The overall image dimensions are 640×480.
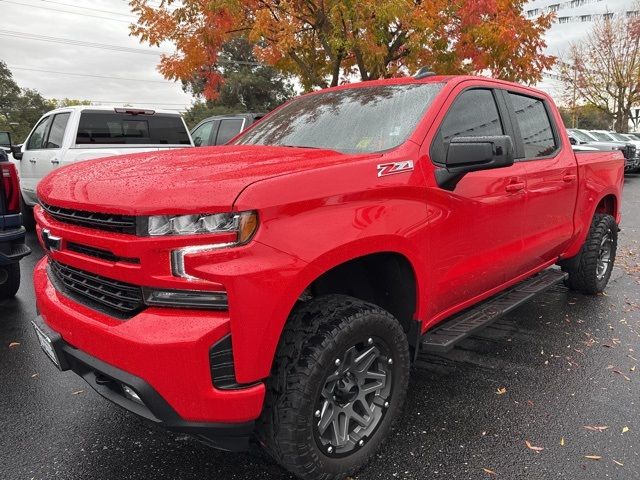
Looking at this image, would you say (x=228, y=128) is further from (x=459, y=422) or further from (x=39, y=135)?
(x=459, y=422)

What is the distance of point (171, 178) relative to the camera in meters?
1.97

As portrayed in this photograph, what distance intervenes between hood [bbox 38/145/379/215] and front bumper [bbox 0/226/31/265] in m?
1.82

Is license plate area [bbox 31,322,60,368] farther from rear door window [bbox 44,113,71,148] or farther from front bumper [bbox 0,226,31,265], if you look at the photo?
rear door window [bbox 44,113,71,148]

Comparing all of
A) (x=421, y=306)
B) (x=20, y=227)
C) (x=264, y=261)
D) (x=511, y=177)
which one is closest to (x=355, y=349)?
(x=421, y=306)

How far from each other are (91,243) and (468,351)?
273 centimetres

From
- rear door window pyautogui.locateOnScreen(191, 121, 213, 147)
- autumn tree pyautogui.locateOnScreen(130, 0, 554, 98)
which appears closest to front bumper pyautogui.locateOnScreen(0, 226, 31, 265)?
autumn tree pyautogui.locateOnScreen(130, 0, 554, 98)

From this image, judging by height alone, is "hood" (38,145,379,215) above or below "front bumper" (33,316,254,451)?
above

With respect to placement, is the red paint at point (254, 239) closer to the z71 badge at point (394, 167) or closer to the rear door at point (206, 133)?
the z71 badge at point (394, 167)

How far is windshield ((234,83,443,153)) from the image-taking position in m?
2.72

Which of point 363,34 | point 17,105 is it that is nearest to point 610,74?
point 363,34

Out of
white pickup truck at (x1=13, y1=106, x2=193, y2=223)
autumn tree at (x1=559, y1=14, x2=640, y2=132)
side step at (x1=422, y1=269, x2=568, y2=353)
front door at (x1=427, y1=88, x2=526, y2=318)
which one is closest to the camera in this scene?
front door at (x1=427, y1=88, x2=526, y2=318)

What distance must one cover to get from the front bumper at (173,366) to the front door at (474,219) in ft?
4.02

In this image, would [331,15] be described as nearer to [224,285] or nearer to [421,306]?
[421,306]

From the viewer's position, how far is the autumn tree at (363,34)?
882 centimetres
